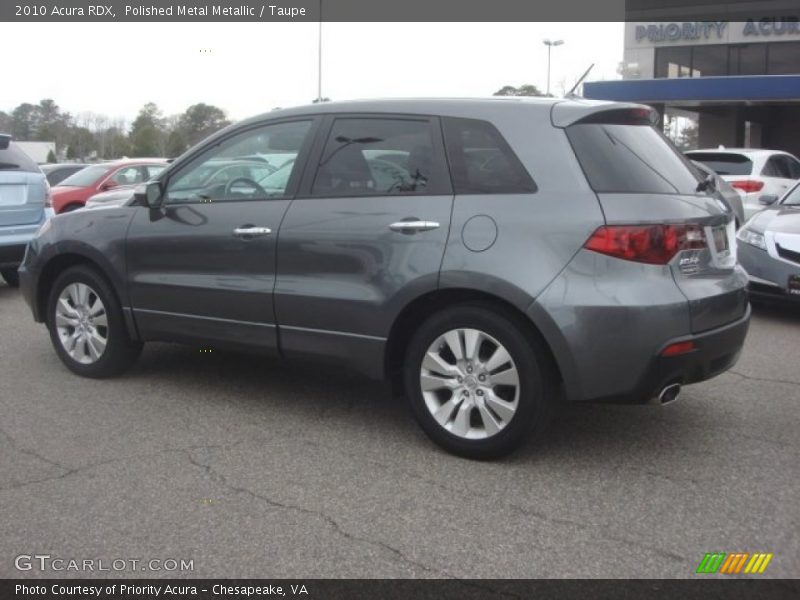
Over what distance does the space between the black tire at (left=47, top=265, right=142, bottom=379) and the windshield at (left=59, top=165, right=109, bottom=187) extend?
1096cm

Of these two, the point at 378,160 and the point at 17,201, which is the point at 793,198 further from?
the point at 17,201

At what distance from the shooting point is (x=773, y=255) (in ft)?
25.2

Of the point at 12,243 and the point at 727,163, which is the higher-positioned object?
the point at 727,163

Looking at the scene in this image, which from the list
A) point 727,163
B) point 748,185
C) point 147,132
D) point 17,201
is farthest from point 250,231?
point 147,132

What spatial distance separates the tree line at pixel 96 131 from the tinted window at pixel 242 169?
4936 cm

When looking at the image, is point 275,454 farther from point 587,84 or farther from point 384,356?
point 587,84

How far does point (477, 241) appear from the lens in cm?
405

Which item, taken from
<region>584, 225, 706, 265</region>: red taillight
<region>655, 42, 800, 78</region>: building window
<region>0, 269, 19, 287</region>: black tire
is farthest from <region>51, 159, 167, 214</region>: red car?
<region>655, 42, 800, 78</region>: building window

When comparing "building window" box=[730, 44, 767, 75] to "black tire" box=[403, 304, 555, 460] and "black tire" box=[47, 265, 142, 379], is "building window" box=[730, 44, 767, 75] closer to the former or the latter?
"black tire" box=[47, 265, 142, 379]

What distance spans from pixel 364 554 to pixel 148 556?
83 cm

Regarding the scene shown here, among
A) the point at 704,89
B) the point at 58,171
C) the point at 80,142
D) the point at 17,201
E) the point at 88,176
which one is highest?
the point at 80,142

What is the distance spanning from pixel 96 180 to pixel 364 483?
44.7ft

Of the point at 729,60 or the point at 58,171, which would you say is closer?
the point at 58,171

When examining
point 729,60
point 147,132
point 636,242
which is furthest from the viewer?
point 147,132
